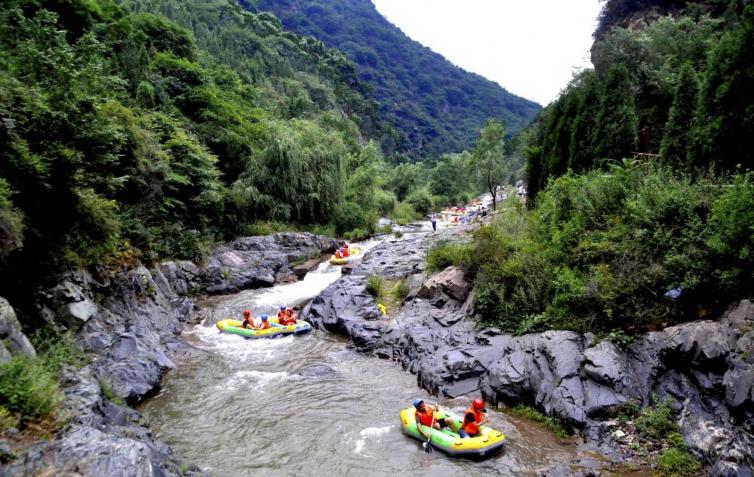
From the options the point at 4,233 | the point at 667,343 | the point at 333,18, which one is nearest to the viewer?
the point at 4,233

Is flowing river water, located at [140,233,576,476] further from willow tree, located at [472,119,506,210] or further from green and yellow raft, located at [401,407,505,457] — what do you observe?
willow tree, located at [472,119,506,210]

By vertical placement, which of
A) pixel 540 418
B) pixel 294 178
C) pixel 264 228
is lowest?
pixel 264 228

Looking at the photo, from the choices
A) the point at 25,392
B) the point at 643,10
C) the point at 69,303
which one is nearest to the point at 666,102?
the point at 643,10

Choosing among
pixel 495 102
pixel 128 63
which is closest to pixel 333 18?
pixel 495 102

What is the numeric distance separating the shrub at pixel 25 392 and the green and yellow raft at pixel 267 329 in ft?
23.8

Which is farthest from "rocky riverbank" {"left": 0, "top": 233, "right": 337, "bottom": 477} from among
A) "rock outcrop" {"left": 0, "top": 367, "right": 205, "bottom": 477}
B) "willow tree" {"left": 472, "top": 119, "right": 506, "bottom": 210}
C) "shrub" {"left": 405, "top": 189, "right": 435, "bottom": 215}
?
"shrub" {"left": 405, "top": 189, "right": 435, "bottom": 215}

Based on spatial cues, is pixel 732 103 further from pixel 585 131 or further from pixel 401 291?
pixel 401 291

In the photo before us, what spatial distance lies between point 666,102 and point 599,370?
742 inches

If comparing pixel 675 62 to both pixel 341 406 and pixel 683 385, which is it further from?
pixel 341 406

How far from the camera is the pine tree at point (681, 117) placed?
1250 centimetres

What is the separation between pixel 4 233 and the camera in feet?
23.1

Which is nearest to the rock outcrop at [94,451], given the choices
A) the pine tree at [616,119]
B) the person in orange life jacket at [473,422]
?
the person in orange life jacket at [473,422]

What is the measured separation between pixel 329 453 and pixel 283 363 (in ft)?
14.3

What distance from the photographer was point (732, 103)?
1016 centimetres
